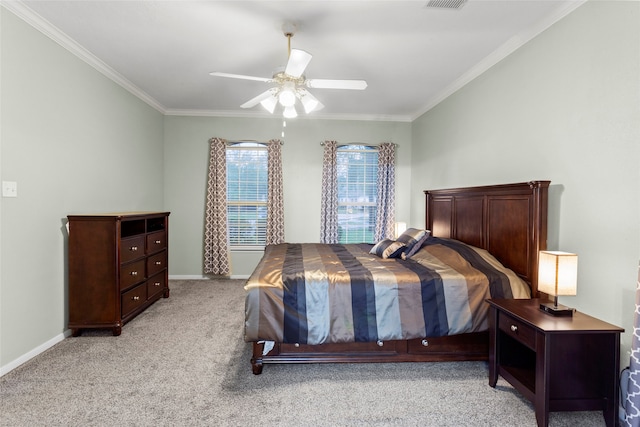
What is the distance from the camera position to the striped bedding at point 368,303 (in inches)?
88.9

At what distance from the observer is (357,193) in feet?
17.6

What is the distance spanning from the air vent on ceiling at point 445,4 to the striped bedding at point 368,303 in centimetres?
195

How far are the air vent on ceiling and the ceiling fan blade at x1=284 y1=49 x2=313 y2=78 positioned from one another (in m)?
0.92

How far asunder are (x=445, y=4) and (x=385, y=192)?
3.17 meters

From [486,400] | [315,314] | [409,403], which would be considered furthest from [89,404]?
[486,400]

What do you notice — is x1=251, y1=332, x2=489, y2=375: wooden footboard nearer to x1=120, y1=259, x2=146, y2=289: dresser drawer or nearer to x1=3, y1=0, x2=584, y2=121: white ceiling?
x1=120, y1=259, x2=146, y2=289: dresser drawer

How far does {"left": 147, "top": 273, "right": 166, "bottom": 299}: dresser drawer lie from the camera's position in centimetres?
372

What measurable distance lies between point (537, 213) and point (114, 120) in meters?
4.36

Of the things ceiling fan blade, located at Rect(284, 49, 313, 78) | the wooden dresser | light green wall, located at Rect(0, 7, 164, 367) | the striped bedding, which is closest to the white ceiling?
light green wall, located at Rect(0, 7, 164, 367)

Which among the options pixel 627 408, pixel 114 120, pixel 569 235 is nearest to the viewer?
pixel 627 408

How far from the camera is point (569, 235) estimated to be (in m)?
2.22

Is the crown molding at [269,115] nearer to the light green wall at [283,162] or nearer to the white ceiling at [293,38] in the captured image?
the light green wall at [283,162]

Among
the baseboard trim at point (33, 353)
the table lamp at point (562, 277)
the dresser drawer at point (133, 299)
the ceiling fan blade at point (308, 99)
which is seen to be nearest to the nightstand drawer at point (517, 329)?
the table lamp at point (562, 277)

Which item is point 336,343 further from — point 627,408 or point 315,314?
point 627,408
